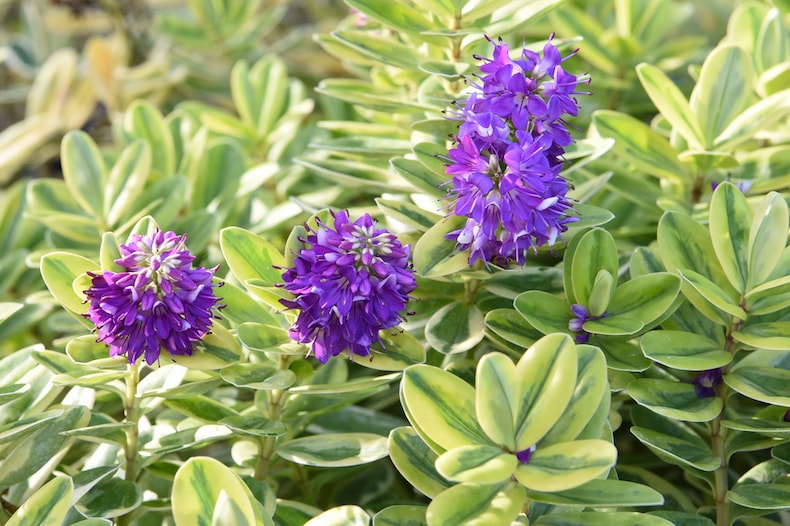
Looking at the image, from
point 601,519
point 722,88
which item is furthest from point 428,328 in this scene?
point 722,88

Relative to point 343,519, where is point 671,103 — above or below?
above

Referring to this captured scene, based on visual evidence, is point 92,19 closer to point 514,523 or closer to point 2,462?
point 2,462

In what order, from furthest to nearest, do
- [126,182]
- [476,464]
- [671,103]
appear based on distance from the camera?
1. [126,182]
2. [671,103]
3. [476,464]

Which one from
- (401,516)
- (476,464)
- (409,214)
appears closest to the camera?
(476,464)

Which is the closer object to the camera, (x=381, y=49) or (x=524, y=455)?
(x=524, y=455)

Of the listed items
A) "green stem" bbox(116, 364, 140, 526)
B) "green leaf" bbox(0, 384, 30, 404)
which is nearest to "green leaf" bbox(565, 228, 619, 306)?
"green stem" bbox(116, 364, 140, 526)

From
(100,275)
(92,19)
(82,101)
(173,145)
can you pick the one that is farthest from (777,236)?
(92,19)

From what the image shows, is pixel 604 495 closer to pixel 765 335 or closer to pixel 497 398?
pixel 497 398

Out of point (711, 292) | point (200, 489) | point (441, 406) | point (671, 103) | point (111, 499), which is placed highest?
point (671, 103)
